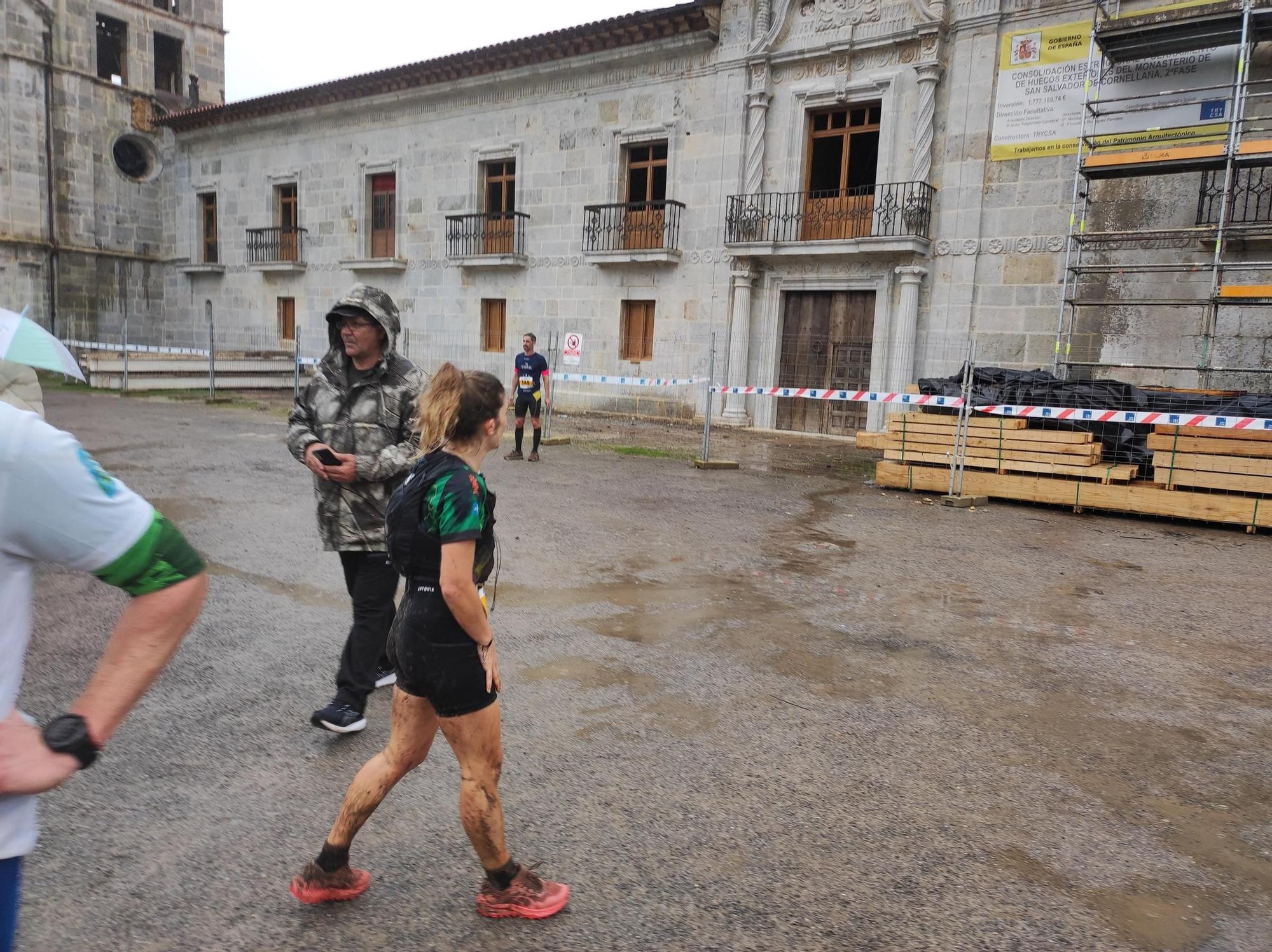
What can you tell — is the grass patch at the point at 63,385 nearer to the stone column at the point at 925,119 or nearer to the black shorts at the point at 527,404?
the black shorts at the point at 527,404

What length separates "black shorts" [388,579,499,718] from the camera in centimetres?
240

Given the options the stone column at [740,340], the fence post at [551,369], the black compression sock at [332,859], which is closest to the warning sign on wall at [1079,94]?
the stone column at [740,340]

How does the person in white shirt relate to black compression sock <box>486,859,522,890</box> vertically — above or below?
above

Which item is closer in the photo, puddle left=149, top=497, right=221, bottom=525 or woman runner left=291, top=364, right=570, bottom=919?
woman runner left=291, top=364, right=570, bottom=919

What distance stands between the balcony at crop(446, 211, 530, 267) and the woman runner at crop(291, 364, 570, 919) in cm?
1911

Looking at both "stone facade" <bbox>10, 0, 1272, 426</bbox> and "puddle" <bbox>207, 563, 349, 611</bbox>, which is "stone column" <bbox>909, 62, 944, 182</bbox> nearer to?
"stone facade" <bbox>10, 0, 1272, 426</bbox>

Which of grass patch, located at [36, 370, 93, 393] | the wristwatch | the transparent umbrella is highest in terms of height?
the transparent umbrella

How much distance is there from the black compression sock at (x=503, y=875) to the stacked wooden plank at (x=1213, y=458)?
8.62 m

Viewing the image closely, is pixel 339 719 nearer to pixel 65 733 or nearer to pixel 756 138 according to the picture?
pixel 65 733

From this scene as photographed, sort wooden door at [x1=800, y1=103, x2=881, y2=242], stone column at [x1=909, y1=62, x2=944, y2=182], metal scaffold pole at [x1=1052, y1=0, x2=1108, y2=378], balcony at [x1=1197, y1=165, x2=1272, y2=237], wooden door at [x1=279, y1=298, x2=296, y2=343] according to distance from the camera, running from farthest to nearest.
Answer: wooden door at [x1=279, y1=298, x2=296, y2=343], wooden door at [x1=800, y1=103, x2=881, y2=242], stone column at [x1=909, y1=62, x2=944, y2=182], metal scaffold pole at [x1=1052, y1=0, x2=1108, y2=378], balcony at [x1=1197, y1=165, x2=1272, y2=237]

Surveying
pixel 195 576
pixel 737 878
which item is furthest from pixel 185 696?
pixel 195 576

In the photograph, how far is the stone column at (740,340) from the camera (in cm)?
1770

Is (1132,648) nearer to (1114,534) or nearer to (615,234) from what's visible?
(1114,534)

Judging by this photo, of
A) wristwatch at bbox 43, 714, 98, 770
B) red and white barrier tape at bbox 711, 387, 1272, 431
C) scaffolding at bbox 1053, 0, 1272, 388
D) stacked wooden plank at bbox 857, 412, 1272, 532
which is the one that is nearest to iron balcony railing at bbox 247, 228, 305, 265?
scaffolding at bbox 1053, 0, 1272, 388
